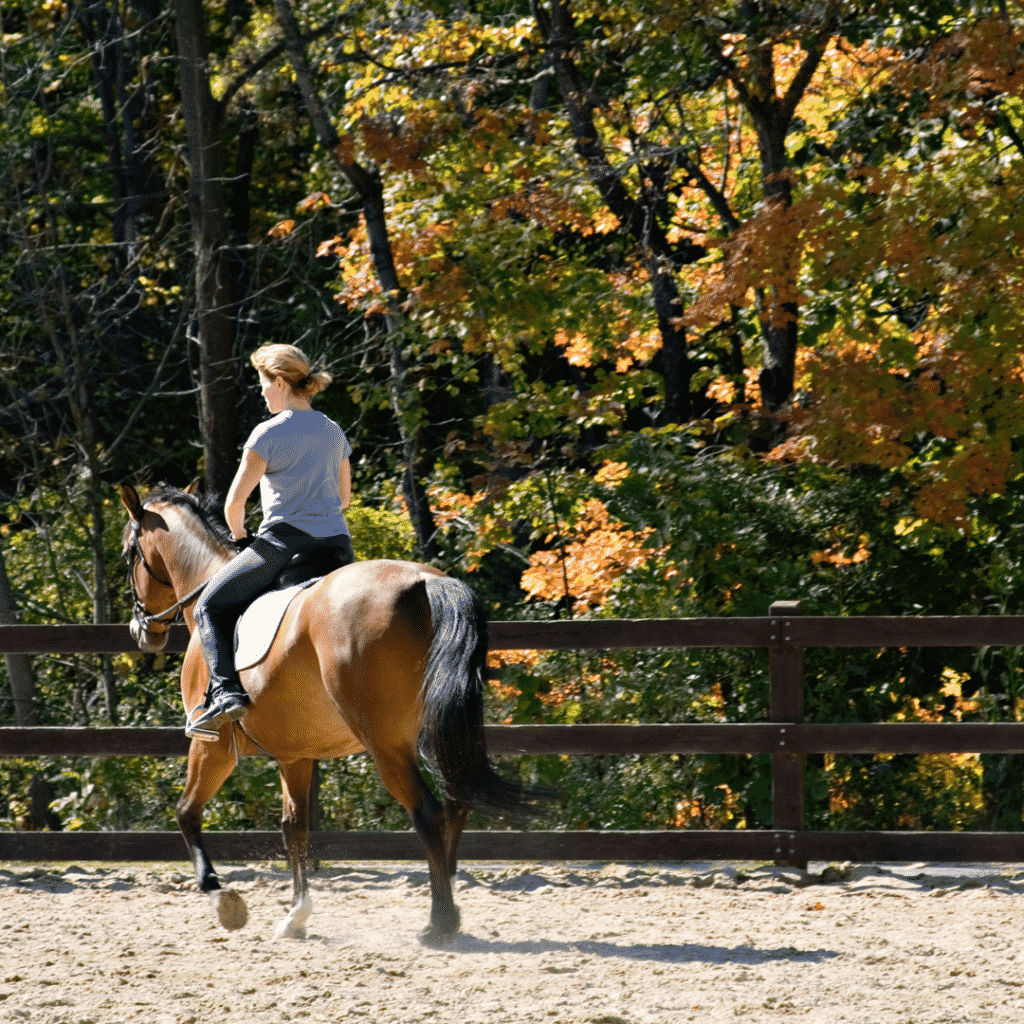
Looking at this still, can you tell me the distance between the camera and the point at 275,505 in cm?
572

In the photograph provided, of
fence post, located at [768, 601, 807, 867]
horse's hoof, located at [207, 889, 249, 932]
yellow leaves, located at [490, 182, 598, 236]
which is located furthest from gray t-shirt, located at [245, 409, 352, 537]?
yellow leaves, located at [490, 182, 598, 236]

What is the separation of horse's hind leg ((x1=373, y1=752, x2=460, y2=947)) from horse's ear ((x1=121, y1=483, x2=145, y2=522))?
1.87 metres

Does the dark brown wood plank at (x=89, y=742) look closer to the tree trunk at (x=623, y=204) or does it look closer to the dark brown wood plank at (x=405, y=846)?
the dark brown wood plank at (x=405, y=846)

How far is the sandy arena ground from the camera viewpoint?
4578 millimetres

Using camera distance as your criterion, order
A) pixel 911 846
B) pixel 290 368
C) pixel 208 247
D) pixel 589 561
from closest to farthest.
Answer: pixel 290 368, pixel 911 846, pixel 589 561, pixel 208 247

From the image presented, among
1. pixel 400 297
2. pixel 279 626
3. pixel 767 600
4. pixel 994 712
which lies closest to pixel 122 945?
pixel 279 626

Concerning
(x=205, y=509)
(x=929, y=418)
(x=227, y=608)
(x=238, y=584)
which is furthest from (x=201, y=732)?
(x=929, y=418)

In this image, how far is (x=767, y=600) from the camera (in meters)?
8.40

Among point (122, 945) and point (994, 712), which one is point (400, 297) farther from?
point (122, 945)

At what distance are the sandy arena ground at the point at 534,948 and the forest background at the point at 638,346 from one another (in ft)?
3.72

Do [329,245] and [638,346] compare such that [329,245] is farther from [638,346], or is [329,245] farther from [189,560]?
[189,560]

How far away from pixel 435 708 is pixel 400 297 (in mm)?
7720

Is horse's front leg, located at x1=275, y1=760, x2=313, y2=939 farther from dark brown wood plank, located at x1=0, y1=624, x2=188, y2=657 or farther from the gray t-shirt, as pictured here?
dark brown wood plank, located at x1=0, y1=624, x2=188, y2=657

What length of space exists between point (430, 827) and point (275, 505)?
145 centimetres
